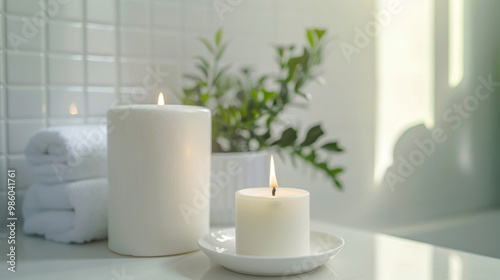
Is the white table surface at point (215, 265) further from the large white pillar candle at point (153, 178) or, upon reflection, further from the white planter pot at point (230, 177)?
the white planter pot at point (230, 177)

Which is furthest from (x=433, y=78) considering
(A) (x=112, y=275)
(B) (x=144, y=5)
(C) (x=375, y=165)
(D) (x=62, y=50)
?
(A) (x=112, y=275)

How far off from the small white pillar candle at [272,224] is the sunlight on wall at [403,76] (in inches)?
31.8

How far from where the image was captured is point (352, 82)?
1.30 m

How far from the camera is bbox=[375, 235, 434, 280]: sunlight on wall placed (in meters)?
0.59

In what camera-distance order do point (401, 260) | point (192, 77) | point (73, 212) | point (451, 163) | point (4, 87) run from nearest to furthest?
point (401, 260)
point (73, 212)
point (4, 87)
point (192, 77)
point (451, 163)

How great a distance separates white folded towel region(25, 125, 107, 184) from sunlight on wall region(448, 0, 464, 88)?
107 centimetres

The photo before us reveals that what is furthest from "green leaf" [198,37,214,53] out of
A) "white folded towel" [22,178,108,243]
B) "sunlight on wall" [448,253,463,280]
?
"sunlight on wall" [448,253,463,280]

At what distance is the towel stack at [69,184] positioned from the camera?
0.75 metres

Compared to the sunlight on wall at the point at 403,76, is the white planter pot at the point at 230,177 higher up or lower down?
lower down

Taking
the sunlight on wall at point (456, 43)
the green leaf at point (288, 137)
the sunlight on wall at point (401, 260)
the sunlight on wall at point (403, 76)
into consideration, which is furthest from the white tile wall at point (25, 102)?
the sunlight on wall at point (456, 43)

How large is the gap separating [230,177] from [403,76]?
Result: 742mm

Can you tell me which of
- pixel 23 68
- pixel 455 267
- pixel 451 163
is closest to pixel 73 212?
pixel 23 68

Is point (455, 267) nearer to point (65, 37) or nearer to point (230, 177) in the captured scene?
point (230, 177)

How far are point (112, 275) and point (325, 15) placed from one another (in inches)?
33.6
